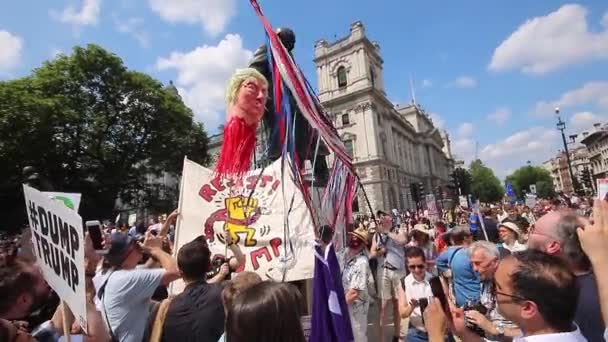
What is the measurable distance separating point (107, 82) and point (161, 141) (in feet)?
15.1

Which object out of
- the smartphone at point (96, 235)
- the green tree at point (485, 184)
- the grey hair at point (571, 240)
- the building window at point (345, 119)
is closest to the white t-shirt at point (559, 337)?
the grey hair at point (571, 240)

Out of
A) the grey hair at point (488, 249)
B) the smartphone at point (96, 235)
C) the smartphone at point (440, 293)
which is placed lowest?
the smartphone at point (440, 293)

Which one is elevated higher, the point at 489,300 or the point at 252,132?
the point at 252,132

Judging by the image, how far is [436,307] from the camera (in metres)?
1.94

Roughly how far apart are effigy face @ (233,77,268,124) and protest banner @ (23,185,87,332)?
2.18m

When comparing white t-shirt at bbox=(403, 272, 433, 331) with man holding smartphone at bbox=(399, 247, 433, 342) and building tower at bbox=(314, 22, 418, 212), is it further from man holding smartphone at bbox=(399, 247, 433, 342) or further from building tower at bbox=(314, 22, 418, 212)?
building tower at bbox=(314, 22, 418, 212)

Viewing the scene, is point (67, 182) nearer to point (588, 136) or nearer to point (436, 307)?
point (436, 307)

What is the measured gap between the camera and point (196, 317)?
257cm

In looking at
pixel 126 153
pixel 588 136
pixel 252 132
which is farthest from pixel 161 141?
pixel 588 136

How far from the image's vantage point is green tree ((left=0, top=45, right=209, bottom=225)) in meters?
20.0

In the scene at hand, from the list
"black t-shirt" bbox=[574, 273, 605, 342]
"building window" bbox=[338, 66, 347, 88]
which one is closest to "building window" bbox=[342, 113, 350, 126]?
"building window" bbox=[338, 66, 347, 88]

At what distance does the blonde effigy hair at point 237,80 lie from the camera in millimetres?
4098

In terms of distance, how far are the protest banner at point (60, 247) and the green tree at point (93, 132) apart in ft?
70.1

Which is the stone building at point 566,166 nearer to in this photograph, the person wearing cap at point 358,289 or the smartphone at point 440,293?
the person wearing cap at point 358,289
